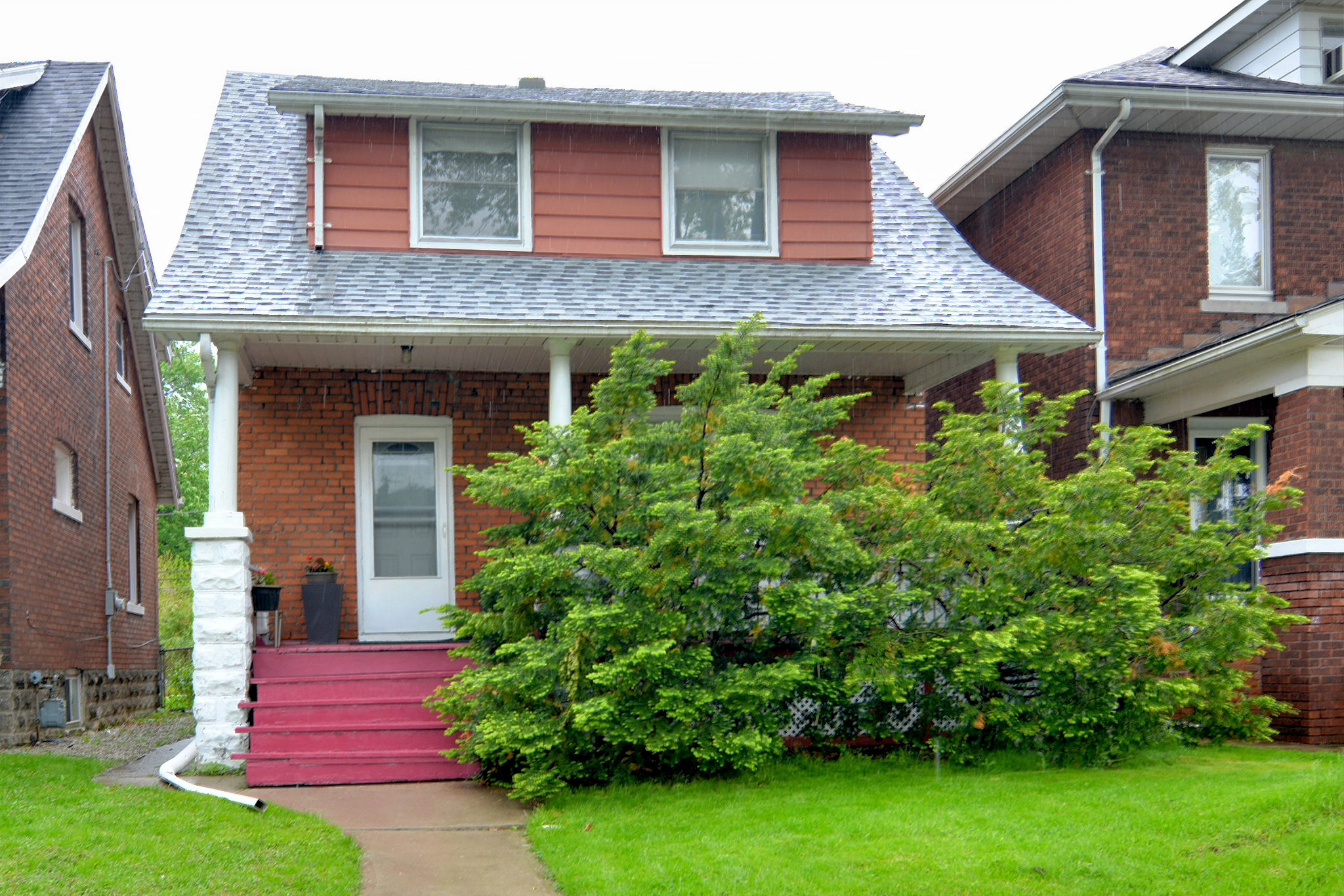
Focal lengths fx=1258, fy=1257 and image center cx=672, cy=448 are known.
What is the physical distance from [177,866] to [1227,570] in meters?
6.39

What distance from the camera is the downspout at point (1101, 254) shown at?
11.6 m

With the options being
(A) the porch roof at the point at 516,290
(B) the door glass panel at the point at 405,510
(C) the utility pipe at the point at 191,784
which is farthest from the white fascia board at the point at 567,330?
(C) the utility pipe at the point at 191,784

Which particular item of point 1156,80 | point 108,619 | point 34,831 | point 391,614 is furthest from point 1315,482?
point 108,619

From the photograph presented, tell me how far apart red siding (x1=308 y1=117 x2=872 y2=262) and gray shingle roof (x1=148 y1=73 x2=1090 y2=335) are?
0.20 m

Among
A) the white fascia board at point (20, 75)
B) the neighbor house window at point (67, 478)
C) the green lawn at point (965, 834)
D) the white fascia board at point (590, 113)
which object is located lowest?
the green lawn at point (965, 834)

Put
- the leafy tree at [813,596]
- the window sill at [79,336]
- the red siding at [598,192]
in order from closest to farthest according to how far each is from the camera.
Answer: the leafy tree at [813,596] → the red siding at [598,192] → the window sill at [79,336]

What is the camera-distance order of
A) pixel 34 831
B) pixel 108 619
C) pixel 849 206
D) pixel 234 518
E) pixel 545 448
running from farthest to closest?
pixel 108 619 < pixel 849 206 < pixel 234 518 < pixel 545 448 < pixel 34 831

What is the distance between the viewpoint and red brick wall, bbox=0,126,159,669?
1085 centimetres

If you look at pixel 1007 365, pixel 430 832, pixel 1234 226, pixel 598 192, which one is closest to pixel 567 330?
pixel 598 192

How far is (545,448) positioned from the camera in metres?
7.90

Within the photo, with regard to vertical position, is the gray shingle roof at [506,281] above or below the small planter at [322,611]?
above

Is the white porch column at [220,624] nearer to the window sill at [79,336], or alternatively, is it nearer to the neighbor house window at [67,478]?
the neighbor house window at [67,478]

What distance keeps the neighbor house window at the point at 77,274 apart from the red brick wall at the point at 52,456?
11 centimetres

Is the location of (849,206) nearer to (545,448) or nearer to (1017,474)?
(1017,474)
